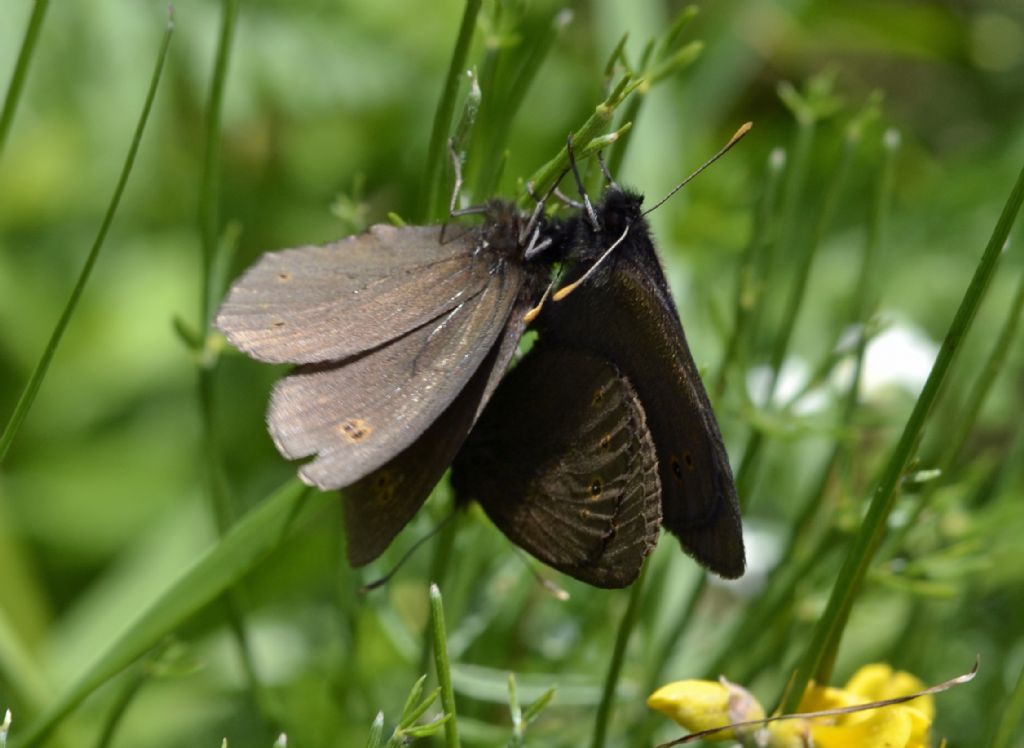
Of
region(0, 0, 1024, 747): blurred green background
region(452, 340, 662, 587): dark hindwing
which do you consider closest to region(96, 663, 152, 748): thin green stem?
region(0, 0, 1024, 747): blurred green background

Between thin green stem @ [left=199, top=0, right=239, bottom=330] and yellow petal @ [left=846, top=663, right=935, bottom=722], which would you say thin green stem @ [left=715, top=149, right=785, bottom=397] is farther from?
thin green stem @ [left=199, top=0, right=239, bottom=330]

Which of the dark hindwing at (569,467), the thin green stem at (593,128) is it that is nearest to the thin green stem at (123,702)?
the dark hindwing at (569,467)

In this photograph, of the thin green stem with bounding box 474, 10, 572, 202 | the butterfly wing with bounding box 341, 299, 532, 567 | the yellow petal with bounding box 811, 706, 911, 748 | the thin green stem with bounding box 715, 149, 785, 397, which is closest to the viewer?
the yellow petal with bounding box 811, 706, 911, 748

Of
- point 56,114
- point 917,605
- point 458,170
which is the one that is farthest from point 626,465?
point 56,114

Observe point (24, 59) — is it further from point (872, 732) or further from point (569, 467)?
point (872, 732)

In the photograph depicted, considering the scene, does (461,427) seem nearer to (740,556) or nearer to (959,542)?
(740,556)

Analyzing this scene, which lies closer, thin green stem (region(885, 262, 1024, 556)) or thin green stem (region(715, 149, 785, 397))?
thin green stem (region(885, 262, 1024, 556))

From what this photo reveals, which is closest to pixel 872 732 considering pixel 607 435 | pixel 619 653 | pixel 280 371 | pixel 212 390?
pixel 619 653
